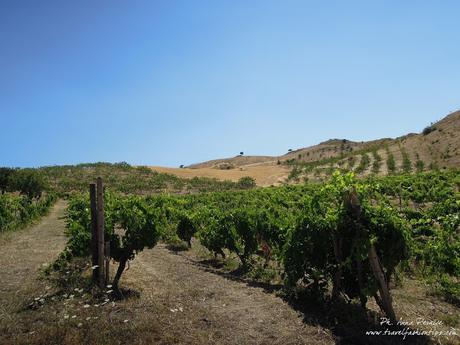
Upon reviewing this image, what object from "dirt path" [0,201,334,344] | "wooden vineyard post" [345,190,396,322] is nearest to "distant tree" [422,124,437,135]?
"dirt path" [0,201,334,344]

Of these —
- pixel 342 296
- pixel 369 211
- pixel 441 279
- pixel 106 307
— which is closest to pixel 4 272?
pixel 106 307

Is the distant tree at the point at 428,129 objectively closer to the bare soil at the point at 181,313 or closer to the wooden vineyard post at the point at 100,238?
the bare soil at the point at 181,313

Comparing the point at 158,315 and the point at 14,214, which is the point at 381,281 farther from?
the point at 14,214

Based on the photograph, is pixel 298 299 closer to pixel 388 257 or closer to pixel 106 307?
pixel 388 257

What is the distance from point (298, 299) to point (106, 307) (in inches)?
158

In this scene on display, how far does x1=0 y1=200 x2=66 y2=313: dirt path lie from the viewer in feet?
31.1

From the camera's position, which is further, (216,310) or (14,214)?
(14,214)

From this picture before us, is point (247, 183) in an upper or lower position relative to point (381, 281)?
upper

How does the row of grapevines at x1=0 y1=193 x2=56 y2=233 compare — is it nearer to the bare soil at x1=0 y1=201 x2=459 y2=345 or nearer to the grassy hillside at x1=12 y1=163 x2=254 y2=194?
the bare soil at x1=0 y1=201 x2=459 y2=345

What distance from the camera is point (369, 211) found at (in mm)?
7961

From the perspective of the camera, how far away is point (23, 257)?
A: 45.6ft

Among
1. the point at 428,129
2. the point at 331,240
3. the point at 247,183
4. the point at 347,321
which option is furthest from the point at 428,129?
the point at 347,321

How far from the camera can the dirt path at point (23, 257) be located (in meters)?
9.48

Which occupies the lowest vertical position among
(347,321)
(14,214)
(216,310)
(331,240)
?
(347,321)
